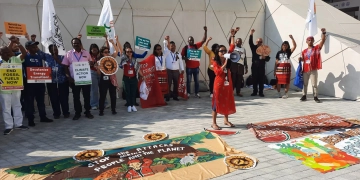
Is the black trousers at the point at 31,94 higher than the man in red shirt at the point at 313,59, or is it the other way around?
the man in red shirt at the point at 313,59

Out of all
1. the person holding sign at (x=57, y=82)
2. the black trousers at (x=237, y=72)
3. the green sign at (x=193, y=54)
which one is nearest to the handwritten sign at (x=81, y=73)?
the person holding sign at (x=57, y=82)

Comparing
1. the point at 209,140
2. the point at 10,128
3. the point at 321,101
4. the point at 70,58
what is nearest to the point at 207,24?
the point at 321,101

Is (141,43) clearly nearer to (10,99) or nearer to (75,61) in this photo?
(75,61)

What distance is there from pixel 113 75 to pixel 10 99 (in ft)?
6.74

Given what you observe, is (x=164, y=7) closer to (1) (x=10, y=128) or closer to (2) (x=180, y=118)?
(2) (x=180, y=118)

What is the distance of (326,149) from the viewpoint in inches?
169

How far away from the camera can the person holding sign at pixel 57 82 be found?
6170mm

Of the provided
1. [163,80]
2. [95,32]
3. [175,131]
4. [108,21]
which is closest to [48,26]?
[95,32]

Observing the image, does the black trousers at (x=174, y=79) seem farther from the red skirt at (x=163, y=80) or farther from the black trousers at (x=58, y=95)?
the black trousers at (x=58, y=95)

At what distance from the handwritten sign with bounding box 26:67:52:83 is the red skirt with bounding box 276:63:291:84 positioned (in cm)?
569

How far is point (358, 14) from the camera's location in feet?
56.6

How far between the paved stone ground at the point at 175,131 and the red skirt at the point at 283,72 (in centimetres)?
53

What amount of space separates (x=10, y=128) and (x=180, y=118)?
10.5ft

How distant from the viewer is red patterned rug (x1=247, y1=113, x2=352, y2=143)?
493 centimetres
